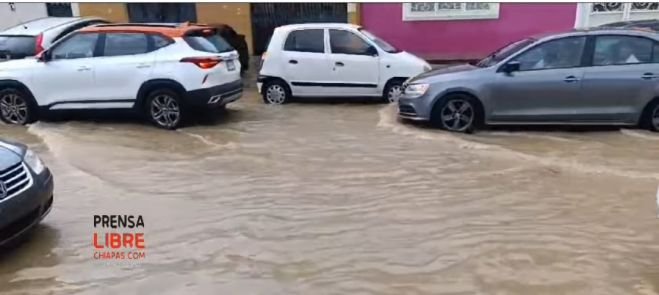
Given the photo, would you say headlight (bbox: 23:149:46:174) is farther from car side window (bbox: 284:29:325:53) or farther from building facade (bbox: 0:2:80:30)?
building facade (bbox: 0:2:80:30)

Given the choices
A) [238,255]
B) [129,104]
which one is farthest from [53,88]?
[238,255]

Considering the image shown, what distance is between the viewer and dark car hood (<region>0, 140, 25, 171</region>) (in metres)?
4.31

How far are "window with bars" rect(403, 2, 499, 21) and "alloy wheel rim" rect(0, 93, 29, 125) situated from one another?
27.5ft

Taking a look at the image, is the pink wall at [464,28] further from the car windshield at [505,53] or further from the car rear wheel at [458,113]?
the car rear wheel at [458,113]

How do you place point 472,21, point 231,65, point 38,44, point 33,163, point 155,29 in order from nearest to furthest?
1. point 33,163
2. point 155,29
3. point 231,65
4. point 38,44
5. point 472,21

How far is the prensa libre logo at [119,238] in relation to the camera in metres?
4.41

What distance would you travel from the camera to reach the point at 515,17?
43.1ft

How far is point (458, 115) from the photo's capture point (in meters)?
7.87

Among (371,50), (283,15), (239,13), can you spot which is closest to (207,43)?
(371,50)

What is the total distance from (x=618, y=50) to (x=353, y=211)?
188 inches

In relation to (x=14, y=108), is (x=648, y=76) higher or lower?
higher

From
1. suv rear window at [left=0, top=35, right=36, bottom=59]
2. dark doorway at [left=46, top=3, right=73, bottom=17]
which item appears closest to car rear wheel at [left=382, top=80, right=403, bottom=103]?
suv rear window at [left=0, top=35, right=36, bottom=59]

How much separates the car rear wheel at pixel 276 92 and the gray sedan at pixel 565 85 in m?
3.10

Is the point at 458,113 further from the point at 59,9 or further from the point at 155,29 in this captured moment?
the point at 59,9
